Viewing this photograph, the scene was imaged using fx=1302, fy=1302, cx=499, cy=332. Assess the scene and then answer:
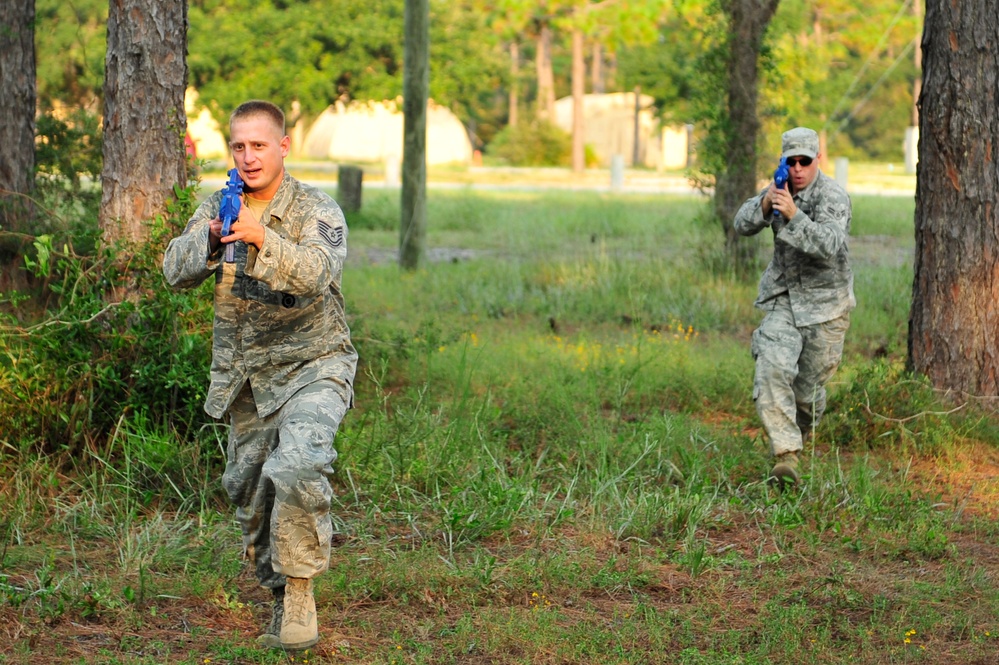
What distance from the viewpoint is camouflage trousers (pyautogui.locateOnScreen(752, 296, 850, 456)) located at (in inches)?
262

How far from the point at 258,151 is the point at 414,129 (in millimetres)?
8990

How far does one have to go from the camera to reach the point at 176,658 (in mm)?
4516

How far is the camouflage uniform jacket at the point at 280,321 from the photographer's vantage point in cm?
444

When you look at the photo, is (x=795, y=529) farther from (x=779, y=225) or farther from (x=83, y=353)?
(x=83, y=353)

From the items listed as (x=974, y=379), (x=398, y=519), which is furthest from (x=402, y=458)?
(x=974, y=379)

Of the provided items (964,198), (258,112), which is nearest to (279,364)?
(258,112)

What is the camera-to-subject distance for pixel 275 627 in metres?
4.61

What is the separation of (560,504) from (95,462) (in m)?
2.29

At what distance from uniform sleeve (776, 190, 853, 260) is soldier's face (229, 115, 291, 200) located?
2.97 metres

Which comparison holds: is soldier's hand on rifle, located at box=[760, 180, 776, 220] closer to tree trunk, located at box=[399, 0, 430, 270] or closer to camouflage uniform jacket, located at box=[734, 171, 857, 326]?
camouflage uniform jacket, located at box=[734, 171, 857, 326]

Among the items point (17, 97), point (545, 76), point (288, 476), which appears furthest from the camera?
point (545, 76)

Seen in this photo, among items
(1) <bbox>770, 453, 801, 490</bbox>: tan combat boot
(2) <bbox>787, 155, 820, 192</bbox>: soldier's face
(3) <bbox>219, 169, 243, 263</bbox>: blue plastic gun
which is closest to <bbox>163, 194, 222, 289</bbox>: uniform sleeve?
(3) <bbox>219, 169, 243, 263</bbox>: blue plastic gun

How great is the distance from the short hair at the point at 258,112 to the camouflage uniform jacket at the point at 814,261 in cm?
304

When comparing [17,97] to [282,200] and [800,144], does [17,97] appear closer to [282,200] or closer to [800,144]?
[282,200]
